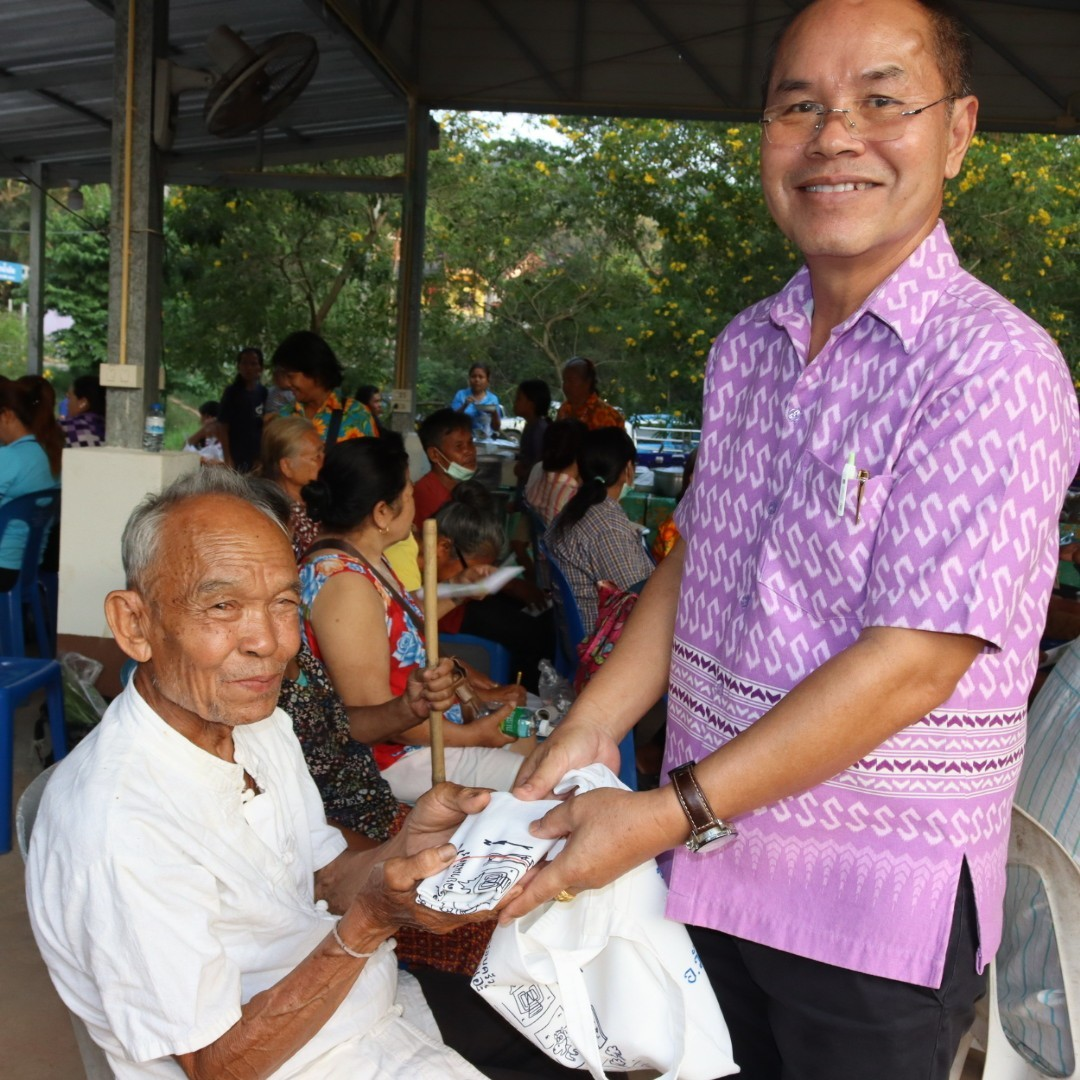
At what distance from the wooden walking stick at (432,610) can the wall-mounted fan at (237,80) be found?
384cm

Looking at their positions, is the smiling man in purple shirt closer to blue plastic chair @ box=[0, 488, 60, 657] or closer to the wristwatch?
the wristwatch

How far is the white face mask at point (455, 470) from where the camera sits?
6.25 m

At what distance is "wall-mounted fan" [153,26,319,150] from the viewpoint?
4.99 meters

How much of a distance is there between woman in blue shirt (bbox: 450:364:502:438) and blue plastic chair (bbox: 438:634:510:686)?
760 cm

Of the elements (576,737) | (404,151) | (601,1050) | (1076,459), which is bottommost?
(601,1050)

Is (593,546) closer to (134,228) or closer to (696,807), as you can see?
(134,228)

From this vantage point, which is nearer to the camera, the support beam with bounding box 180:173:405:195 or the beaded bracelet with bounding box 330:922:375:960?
the beaded bracelet with bounding box 330:922:375:960

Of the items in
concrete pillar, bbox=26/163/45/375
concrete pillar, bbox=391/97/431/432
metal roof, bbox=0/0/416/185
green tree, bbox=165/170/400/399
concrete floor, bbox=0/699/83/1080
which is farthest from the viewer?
green tree, bbox=165/170/400/399

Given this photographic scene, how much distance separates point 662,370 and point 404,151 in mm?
6007

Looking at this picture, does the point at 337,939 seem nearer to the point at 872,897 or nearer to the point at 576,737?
the point at 576,737

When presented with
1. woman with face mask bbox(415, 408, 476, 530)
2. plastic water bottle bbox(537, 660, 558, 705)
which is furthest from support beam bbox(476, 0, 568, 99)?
plastic water bottle bbox(537, 660, 558, 705)

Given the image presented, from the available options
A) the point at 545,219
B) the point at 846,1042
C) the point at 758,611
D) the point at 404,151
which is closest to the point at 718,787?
the point at 758,611

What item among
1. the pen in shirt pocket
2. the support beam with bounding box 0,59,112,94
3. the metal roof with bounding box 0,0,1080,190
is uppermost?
the metal roof with bounding box 0,0,1080,190

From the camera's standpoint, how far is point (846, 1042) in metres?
1.25
